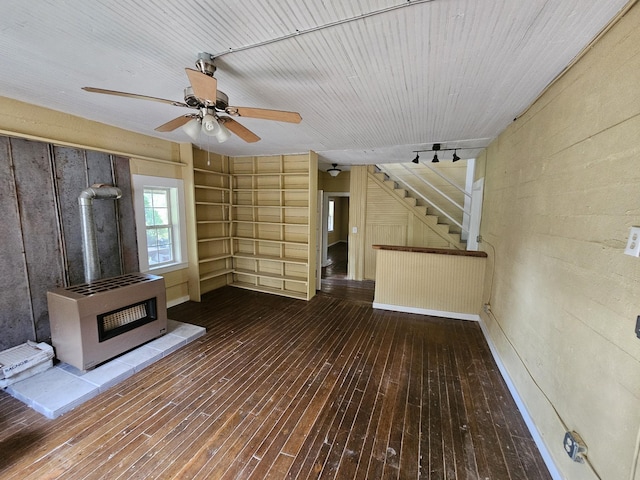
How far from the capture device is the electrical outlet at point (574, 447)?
4.39 ft

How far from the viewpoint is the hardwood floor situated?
5.27 ft

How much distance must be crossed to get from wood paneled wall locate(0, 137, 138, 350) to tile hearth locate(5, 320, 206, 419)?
69 centimetres

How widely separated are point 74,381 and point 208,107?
8.83ft

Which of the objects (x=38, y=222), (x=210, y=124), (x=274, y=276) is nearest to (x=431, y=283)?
(x=274, y=276)

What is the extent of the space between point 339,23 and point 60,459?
125 inches

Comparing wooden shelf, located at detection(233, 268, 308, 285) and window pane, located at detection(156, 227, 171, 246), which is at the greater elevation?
window pane, located at detection(156, 227, 171, 246)

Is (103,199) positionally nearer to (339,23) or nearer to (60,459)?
(60,459)

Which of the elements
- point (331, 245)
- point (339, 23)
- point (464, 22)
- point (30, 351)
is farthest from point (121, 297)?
point (331, 245)

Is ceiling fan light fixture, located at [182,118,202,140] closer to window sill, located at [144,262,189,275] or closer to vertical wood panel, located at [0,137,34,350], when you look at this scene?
vertical wood panel, located at [0,137,34,350]

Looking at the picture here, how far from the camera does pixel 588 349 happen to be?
4.46 feet

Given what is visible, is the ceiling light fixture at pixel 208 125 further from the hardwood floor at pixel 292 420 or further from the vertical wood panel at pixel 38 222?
the hardwood floor at pixel 292 420

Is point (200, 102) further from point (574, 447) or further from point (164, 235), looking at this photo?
point (574, 447)

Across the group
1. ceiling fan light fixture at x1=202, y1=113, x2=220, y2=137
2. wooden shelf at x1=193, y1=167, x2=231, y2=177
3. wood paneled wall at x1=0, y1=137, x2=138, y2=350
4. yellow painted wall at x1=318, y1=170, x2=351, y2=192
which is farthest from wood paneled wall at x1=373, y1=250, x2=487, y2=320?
wood paneled wall at x1=0, y1=137, x2=138, y2=350

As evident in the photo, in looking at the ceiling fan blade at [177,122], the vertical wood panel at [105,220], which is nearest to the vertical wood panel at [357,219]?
the ceiling fan blade at [177,122]
